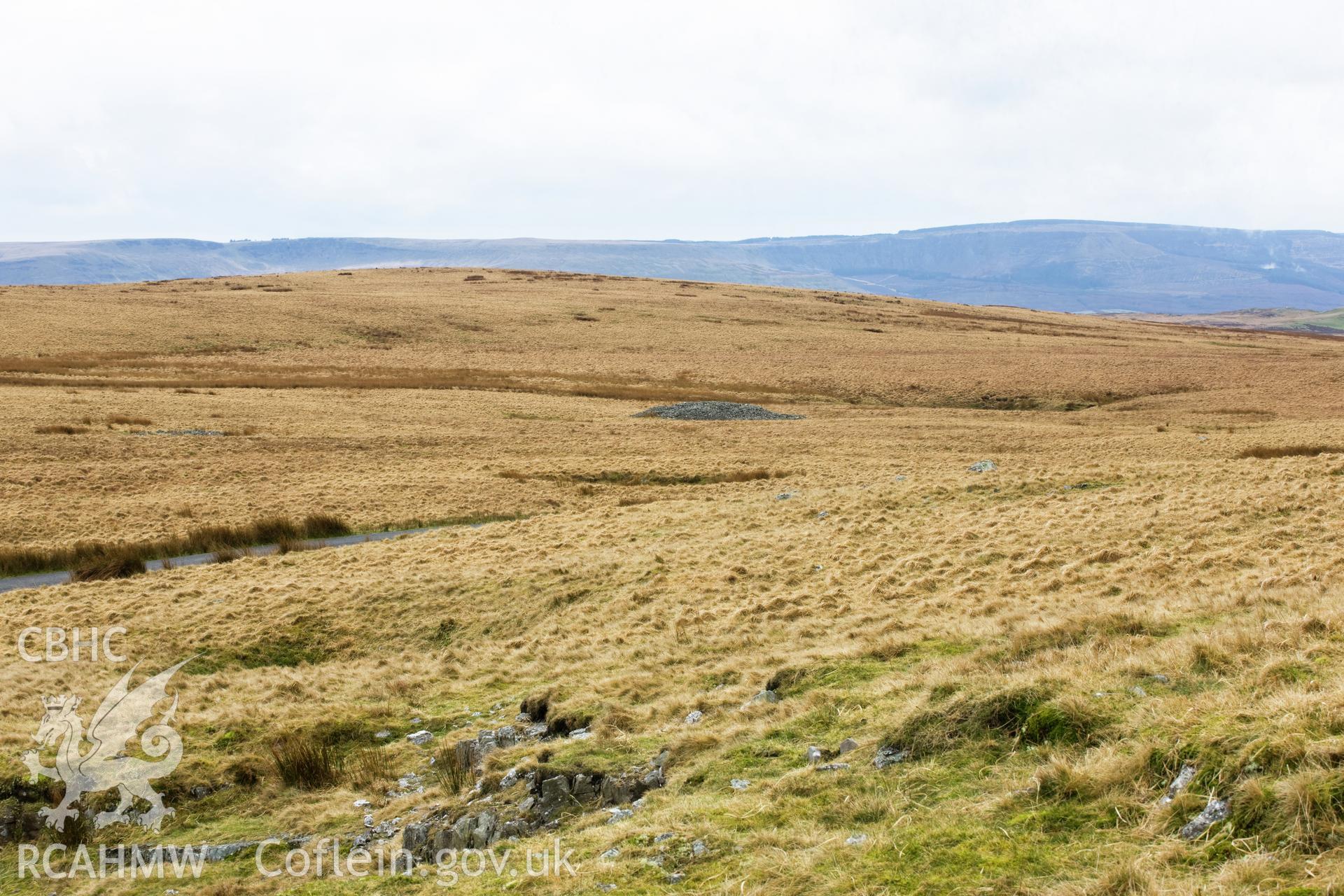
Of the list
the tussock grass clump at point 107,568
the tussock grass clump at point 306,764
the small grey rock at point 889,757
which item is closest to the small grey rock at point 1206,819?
the small grey rock at point 889,757

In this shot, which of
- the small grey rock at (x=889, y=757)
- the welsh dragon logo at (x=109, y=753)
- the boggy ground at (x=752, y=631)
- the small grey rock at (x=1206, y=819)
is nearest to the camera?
the small grey rock at (x=1206, y=819)

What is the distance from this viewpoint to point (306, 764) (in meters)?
12.7

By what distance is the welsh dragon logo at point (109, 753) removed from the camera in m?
12.0

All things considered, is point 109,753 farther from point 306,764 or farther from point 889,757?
point 889,757

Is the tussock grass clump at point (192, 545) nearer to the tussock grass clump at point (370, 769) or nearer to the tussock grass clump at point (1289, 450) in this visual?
the tussock grass clump at point (370, 769)

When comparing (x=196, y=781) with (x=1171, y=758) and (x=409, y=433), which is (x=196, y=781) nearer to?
(x=1171, y=758)

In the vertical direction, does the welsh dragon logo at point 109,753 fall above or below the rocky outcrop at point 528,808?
below

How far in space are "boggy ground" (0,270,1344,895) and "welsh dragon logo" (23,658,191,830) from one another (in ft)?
1.14

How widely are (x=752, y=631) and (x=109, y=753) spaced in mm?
10273

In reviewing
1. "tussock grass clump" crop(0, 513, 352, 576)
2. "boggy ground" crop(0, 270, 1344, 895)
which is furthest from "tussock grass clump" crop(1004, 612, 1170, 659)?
"tussock grass clump" crop(0, 513, 352, 576)

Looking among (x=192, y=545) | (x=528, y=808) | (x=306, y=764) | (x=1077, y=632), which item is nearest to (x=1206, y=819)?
(x=1077, y=632)

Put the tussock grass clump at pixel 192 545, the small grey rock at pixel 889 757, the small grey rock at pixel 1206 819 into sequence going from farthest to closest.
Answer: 1. the tussock grass clump at pixel 192 545
2. the small grey rock at pixel 889 757
3. the small grey rock at pixel 1206 819

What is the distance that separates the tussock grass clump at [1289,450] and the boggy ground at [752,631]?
0.85 meters

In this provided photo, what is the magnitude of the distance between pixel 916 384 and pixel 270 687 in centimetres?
6497
